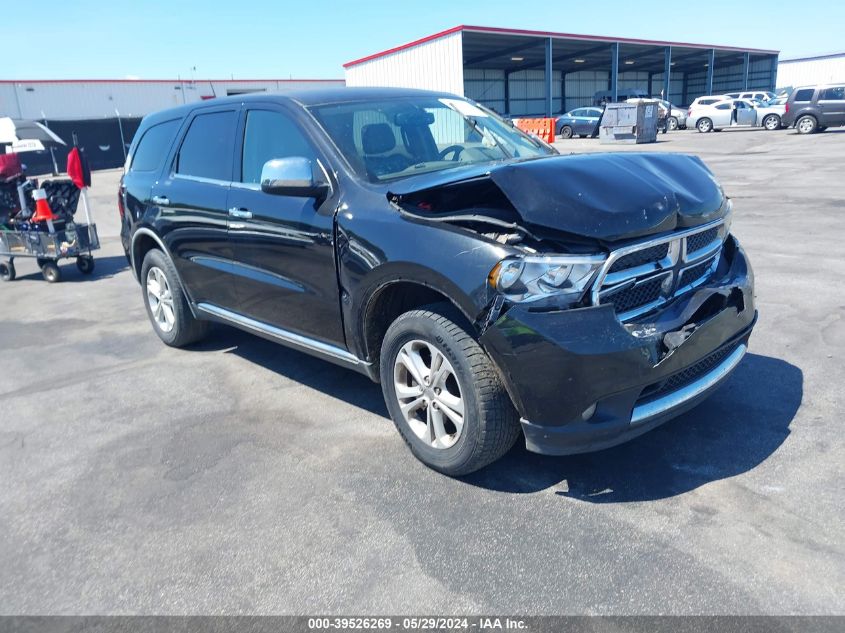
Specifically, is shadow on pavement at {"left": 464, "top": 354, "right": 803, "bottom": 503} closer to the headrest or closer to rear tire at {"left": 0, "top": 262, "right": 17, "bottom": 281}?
the headrest

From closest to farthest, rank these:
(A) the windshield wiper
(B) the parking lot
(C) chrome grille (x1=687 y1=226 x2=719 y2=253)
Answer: (B) the parking lot, (C) chrome grille (x1=687 y1=226 x2=719 y2=253), (A) the windshield wiper

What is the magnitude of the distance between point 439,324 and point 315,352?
3.97 ft

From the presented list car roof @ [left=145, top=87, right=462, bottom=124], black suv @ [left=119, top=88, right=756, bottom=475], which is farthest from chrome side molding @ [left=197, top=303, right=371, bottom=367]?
car roof @ [left=145, top=87, right=462, bottom=124]

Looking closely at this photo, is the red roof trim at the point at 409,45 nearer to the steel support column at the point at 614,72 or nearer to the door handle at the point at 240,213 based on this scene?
the steel support column at the point at 614,72

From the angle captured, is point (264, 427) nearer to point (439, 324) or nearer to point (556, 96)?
point (439, 324)

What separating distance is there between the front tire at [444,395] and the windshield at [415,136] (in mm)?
948

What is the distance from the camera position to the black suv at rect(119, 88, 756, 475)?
2871 millimetres

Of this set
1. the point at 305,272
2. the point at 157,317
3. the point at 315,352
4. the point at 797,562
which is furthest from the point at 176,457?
the point at 797,562

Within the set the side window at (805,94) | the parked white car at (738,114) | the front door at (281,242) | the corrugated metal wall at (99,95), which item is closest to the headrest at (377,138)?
the front door at (281,242)

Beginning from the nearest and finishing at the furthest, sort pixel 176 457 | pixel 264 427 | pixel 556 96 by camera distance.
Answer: pixel 176 457
pixel 264 427
pixel 556 96

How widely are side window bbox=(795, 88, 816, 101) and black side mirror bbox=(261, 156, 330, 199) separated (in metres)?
30.5

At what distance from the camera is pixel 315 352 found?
4.12 m

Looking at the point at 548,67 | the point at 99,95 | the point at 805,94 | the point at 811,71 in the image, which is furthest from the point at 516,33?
the point at 811,71

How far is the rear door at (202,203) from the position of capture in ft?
15.2
